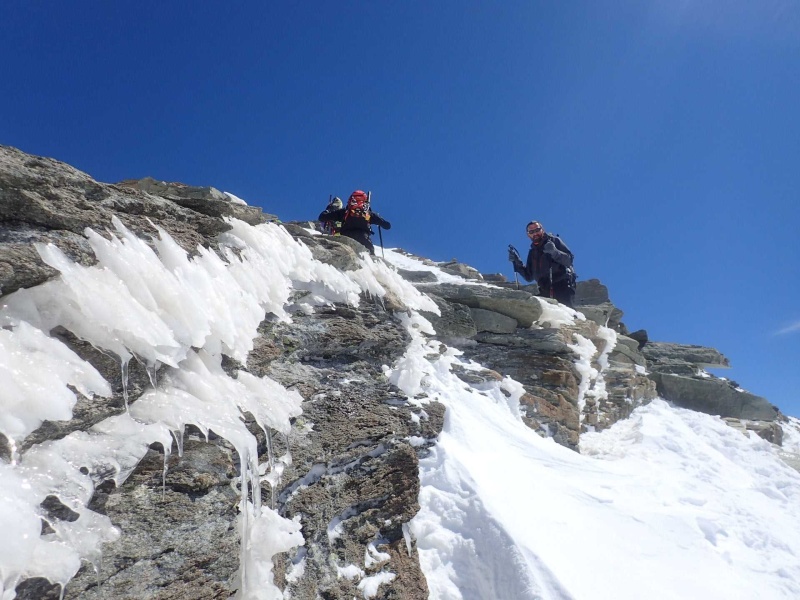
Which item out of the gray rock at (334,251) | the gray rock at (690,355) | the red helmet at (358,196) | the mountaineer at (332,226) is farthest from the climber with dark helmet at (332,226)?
the gray rock at (690,355)

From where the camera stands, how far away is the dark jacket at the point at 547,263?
44.6 feet

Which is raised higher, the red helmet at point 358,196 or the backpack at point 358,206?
the red helmet at point 358,196

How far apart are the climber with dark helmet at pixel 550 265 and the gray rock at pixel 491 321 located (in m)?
3.80

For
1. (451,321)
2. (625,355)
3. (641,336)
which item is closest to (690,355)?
(641,336)

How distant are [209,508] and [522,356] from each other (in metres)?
7.93

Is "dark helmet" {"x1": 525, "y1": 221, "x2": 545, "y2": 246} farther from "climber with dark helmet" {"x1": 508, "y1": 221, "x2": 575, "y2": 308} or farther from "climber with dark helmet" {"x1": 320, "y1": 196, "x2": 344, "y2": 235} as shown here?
"climber with dark helmet" {"x1": 320, "y1": 196, "x2": 344, "y2": 235}

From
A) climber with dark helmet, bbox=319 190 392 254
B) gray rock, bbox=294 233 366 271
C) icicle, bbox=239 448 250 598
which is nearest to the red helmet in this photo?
climber with dark helmet, bbox=319 190 392 254

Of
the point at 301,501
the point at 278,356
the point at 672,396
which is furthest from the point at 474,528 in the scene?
the point at 672,396

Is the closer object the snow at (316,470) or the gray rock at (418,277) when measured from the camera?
the snow at (316,470)

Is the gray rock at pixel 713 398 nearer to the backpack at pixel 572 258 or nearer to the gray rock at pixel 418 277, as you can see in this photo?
the backpack at pixel 572 258

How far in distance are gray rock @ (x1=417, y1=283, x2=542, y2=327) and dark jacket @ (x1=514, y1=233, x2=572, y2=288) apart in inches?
121

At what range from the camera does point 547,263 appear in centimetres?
1383

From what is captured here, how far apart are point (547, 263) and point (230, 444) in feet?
39.2

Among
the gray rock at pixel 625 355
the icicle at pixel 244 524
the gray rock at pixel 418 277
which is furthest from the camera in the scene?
the gray rock at pixel 625 355
